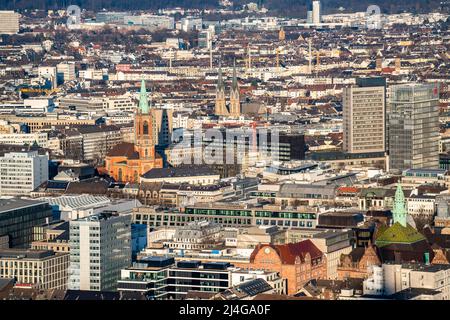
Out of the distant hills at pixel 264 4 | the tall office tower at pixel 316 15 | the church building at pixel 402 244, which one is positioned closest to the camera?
the church building at pixel 402 244

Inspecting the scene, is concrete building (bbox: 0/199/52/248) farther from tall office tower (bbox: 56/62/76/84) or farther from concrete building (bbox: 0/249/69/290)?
tall office tower (bbox: 56/62/76/84)

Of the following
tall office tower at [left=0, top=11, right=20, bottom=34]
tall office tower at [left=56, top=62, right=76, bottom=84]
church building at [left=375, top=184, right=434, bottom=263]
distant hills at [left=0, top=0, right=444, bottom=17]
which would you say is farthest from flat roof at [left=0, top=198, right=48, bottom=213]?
distant hills at [left=0, top=0, right=444, bottom=17]

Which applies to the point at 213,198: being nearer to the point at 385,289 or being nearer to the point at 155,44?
the point at 385,289

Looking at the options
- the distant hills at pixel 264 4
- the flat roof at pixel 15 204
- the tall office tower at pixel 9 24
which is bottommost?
the flat roof at pixel 15 204

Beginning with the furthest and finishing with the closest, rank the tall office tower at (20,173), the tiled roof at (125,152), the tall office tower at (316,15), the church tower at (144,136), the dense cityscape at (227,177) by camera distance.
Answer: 1. the tall office tower at (316,15)
2. the tiled roof at (125,152)
3. the church tower at (144,136)
4. the tall office tower at (20,173)
5. the dense cityscape at (227,177)

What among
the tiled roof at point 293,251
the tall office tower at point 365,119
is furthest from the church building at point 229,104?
the tiled roof at point 293,251

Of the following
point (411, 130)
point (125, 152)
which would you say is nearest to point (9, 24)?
point (125, 152)

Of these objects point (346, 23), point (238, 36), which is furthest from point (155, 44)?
point (346, 23)

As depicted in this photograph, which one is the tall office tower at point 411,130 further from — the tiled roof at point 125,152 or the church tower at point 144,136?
the tiled roof at point 125,152

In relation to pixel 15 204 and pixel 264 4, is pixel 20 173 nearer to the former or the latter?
pixel 15 204
